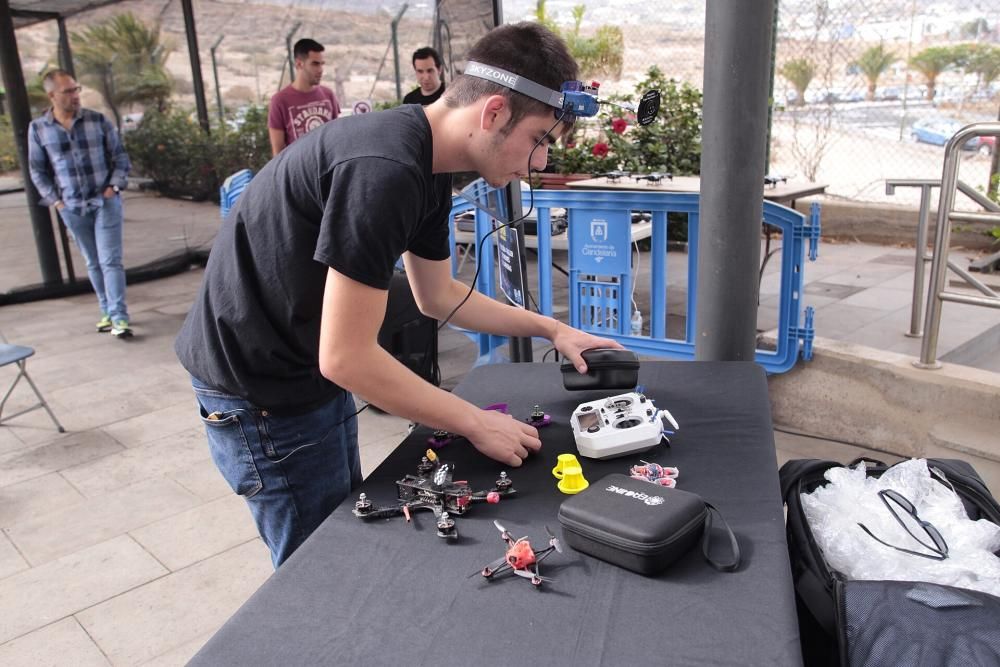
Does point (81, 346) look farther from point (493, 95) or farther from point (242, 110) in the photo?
point (493, 95)

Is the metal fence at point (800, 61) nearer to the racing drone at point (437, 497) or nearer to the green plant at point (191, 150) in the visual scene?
the green plant at point (191, 150)

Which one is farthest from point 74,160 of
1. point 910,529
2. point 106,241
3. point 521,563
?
point 910,529

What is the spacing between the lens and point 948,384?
2.94 m

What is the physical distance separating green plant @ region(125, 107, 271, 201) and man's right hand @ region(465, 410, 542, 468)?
680cm

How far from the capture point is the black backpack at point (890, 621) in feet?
3.42

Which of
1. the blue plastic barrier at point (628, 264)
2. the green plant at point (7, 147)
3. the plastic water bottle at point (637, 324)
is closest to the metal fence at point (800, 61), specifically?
the green plant at point (7, 147)

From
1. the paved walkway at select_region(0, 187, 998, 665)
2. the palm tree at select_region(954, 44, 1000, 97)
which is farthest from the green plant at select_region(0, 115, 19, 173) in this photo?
the palm tree at select_region(954, 44, 1000, 97)

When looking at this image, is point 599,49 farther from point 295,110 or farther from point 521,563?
point 521,563

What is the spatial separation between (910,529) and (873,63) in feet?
22.6

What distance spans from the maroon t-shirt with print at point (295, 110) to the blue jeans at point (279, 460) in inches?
161

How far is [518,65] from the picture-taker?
123 centimetres

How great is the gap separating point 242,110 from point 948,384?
6674 millimetres

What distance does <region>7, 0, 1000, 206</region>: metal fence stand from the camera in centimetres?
667

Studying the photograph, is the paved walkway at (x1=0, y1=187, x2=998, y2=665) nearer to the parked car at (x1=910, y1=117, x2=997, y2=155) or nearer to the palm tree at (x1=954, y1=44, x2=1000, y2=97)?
the parked car at (x1=910, y1=117, x2=997, y2=155)
